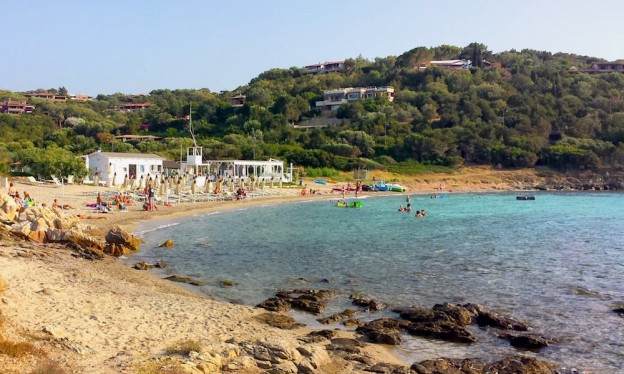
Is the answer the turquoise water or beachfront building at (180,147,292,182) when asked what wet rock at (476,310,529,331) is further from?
→ beachfront building at (180,147,292,182)

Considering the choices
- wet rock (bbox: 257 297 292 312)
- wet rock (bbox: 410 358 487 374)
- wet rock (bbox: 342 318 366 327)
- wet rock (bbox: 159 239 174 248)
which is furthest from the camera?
wet rock (bbox: 159 239 174 248)

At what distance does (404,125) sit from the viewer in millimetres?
87812

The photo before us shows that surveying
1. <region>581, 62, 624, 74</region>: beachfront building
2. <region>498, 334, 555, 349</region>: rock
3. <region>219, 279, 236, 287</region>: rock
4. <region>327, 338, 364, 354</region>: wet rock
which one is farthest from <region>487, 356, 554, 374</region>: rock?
<region>581, 62, 624, 74</region>: beachfront building

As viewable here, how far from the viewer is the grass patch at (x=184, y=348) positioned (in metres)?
8.84

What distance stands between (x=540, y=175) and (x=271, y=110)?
1921 inches

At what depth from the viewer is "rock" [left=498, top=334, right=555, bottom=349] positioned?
1138 cm

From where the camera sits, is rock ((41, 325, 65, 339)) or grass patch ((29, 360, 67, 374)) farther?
rock ((41, 325, 65, 339))

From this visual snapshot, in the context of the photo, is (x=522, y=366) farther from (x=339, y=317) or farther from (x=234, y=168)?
(x=234, y=168)

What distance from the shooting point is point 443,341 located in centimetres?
1165

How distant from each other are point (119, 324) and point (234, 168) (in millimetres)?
46426

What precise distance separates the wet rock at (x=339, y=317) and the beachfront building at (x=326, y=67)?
5205 inches

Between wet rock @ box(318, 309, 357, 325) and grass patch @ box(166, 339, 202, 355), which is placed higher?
grass patch @ box(166, 339, 202, 355)

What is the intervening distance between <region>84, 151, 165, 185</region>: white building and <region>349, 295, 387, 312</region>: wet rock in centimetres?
3408

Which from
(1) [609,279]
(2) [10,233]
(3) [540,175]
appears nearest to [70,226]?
(2) [10,233]
